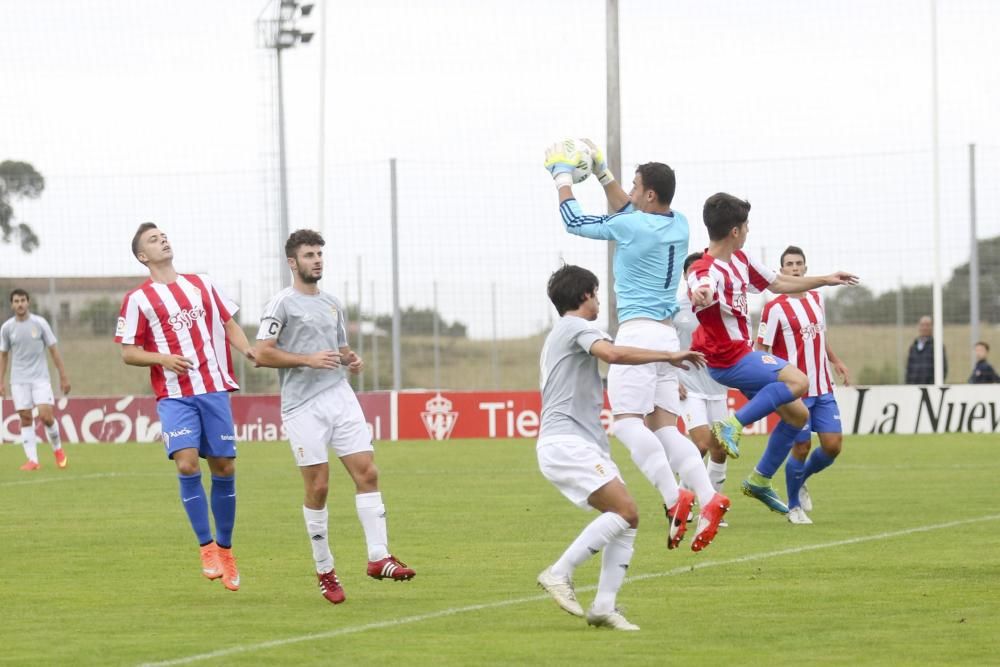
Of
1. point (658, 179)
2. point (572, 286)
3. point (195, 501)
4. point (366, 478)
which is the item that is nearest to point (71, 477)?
point (195, 501)

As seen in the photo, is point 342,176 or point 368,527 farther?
point 342,176

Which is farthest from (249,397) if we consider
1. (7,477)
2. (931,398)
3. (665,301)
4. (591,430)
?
(591,430)

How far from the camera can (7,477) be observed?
819 inches

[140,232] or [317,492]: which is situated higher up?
[140,232]

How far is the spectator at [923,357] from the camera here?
28.5m

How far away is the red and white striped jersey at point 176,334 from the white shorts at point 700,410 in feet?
16.5

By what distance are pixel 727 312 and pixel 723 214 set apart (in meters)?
0.66

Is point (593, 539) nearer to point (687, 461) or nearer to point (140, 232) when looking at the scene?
Result: point (687, 461)

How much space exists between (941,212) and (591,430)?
2111cm

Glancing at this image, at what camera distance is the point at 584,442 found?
8477mm

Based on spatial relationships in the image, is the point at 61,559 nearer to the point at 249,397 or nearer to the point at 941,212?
the point at 249,397

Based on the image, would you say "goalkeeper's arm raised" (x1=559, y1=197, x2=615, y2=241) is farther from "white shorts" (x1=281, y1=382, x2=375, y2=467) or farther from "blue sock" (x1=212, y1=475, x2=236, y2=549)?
"blue sock" (x1=212, y1=475, x2=236, y2=549)

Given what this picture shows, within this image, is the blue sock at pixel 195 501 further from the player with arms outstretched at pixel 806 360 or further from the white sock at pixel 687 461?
the player with arms outstretched at pixel 806 360

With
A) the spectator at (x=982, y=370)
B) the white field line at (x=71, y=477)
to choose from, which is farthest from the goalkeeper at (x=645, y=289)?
the spectator at (x=982, y=370)
